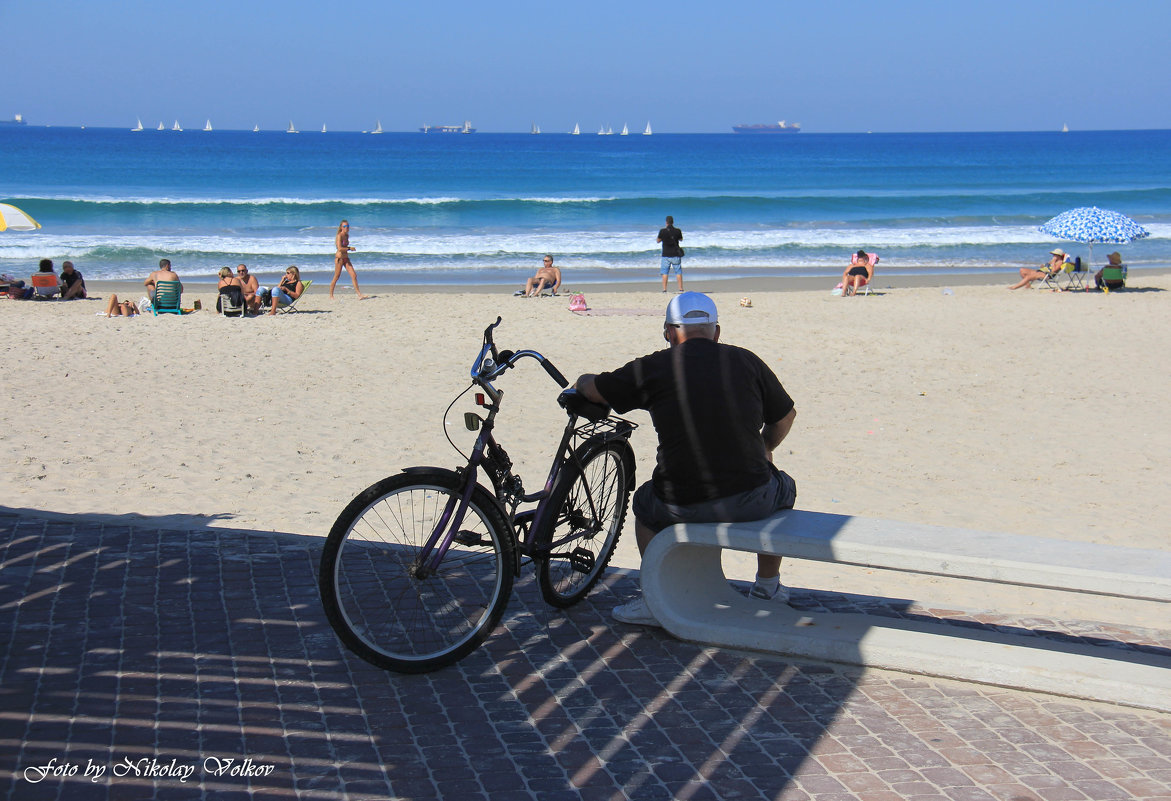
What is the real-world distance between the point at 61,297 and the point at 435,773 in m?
18.6

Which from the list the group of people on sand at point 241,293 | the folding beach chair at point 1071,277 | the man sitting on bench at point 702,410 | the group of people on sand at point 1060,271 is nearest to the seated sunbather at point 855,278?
the group of people on sand at point 1060,271

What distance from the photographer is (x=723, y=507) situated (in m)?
4.18

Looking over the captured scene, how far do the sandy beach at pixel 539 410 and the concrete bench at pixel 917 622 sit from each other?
147cm

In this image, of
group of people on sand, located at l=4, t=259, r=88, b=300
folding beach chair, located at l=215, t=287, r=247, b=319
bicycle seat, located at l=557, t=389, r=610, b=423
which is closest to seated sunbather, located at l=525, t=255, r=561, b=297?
folding beach chair, located at l=215, t=287, r=247, b=319

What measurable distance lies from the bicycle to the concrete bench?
470 millimetres

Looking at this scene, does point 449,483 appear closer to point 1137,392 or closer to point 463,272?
point 1137,392

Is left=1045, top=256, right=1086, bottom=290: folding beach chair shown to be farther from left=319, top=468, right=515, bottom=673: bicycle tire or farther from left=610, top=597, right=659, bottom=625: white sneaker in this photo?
left=610, top=597, right=659, bottom=625: white sneaker

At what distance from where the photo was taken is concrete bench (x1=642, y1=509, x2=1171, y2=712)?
3715mm

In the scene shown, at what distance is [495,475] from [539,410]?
5.86 m

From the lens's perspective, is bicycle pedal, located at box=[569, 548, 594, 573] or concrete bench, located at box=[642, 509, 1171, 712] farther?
bicycle pedal, located at box=[569, 548, 594, 573]

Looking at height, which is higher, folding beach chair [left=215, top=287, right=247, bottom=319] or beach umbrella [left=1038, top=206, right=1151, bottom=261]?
beach umbrella [left=1038, top=206, right=1151, bottom=261]

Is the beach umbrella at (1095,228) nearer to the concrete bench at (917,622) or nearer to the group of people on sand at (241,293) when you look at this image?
the group of people on sand at (241,293)

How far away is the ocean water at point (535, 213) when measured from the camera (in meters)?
29.4

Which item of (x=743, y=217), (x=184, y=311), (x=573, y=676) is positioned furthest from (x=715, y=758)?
(x=743, y=217)
